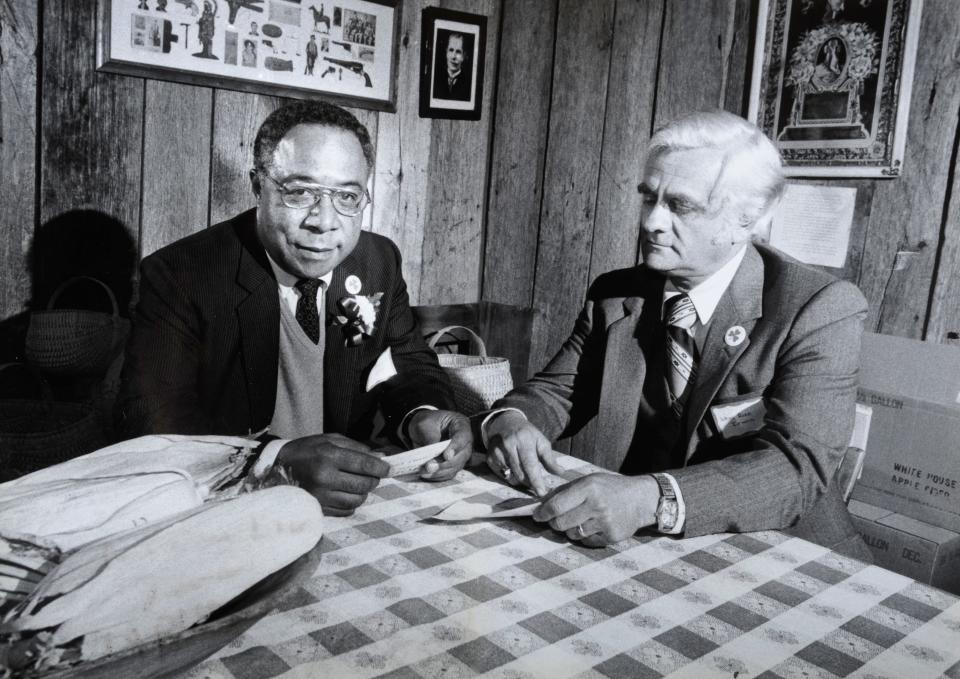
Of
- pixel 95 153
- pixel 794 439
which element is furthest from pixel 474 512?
pixel 95 153

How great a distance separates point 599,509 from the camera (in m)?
1.18

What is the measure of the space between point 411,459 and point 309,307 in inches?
31.4

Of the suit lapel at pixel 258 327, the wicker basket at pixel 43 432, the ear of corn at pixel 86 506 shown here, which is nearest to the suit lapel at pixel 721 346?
the suit lapel at pixel 258 327

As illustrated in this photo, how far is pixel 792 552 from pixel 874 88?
67.8 inches

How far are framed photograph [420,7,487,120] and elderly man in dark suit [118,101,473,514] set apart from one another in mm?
1509

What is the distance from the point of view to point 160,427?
1.70 meters

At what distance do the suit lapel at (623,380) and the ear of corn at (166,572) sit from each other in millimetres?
1124

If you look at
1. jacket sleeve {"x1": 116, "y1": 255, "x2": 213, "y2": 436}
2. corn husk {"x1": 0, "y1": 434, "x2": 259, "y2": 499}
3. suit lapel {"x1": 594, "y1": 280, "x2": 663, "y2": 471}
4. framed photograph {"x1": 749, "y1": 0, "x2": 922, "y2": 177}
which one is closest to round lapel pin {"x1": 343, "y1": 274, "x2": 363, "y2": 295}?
jacket sleeve {"x1": 116, "y1": 255, "x2": 213, "y2": 436}

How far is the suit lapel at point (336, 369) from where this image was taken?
2072 millimetres

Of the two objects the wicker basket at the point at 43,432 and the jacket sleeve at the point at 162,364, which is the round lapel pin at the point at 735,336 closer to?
the jacket sleeve at the point at 162,364

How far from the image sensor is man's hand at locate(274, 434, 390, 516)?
1.23 metres

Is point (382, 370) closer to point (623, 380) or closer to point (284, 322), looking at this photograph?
point (284, 322)

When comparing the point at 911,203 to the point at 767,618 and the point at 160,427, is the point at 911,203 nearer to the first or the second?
the point at 767,618

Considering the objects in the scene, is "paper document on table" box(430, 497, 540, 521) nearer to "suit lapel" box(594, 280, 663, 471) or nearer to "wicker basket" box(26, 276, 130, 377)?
"suit lapel" box(594, 280, 663, 471)
